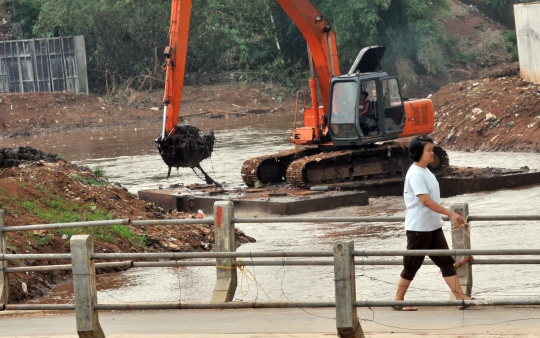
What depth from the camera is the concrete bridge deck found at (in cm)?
820

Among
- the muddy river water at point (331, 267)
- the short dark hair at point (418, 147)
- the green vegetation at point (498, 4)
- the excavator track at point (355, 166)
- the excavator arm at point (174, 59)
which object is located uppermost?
the green vegetation at point (498, 4)

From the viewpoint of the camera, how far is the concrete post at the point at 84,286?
829 cm

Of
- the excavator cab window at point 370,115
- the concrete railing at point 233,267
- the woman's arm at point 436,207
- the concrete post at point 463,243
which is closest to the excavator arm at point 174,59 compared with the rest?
the excavator cab window at point 370,115

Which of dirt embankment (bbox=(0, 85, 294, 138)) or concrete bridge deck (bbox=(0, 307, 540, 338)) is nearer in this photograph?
concrete bridge deck (bbox=(0, 307, 540, 338))

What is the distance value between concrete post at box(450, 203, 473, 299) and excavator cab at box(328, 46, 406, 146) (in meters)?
11.2

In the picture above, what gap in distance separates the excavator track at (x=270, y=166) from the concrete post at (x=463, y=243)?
1192 cm

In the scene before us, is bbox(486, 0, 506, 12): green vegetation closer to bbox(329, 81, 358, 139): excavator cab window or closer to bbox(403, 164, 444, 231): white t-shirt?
bbox(329, 81, 358, 139): excavator cab window

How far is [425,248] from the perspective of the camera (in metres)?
8.98

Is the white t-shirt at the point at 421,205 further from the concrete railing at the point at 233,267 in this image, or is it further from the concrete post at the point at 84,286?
the concrete post at the point at 84,286

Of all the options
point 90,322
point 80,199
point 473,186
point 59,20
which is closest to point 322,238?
point 80,199

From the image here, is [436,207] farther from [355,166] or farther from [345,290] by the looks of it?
[355,166]

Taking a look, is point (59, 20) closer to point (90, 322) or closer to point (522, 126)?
point (522, 126)

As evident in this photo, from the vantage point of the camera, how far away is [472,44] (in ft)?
184

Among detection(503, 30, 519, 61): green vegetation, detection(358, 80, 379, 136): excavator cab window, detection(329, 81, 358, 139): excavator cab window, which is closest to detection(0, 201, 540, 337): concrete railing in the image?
detection(329, 81, 358, 139): excavator cab window
